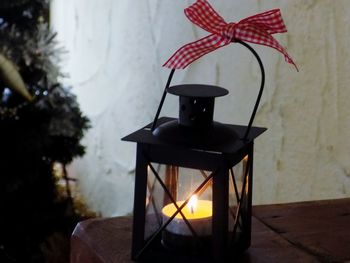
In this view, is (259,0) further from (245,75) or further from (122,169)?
(122,169)

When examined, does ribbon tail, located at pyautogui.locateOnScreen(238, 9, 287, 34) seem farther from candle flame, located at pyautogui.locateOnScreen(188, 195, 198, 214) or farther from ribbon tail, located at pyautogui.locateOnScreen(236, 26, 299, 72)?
candle flame, located at pyautogui.locateOnScreen(188, 195, 198, 214)

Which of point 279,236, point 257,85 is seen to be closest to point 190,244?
point 279,236

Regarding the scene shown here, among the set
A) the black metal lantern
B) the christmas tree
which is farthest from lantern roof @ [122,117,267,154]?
the christmas tree

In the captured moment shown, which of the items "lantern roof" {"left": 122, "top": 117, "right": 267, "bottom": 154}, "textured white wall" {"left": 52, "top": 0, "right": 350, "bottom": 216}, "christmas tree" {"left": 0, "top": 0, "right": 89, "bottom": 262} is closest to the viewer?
"lantern roof" {"left": 122, "top": 117, "right": 267, "bottom": 154}

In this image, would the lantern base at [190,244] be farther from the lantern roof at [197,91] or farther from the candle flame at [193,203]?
the lantern roof at [197,91]

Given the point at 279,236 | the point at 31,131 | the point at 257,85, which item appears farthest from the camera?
the point at 31,131

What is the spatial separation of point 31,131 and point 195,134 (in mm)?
963

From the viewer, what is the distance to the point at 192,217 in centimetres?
59

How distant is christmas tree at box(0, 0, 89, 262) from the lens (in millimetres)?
1432

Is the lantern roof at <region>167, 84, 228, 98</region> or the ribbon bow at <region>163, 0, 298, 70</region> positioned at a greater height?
the ribbon bow at <region>163, 0, 298, 70</region>

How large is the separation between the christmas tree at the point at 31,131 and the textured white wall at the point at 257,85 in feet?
0.60

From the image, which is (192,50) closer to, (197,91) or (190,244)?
(197,91)

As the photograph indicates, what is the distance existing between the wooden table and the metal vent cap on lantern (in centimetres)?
13

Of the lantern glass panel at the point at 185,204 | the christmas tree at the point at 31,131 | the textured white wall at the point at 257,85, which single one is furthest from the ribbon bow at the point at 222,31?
the christmas tree at the point at 31,131
